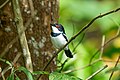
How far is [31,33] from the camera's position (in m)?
2.31

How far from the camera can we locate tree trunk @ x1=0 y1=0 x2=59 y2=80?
227cm

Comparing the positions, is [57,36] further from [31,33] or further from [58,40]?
[31,33]

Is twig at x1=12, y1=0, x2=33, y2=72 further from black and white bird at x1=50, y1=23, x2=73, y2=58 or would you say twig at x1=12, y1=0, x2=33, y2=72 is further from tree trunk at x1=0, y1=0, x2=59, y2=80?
black and white bird at x1=50, y1=23, x2=73, y2=58

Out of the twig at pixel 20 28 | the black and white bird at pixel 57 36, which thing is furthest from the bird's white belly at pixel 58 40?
the twig at pixel 20 28

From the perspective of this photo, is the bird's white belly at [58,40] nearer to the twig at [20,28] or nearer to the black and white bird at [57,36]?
the black and white bird at [57,36]

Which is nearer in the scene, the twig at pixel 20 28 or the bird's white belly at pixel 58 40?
the twig at pixel 20 28

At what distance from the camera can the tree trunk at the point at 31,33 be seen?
2.27 meters

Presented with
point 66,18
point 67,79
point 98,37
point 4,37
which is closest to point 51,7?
point 4,37

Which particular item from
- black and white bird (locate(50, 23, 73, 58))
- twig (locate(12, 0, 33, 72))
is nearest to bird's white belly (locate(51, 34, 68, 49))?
black and white bird (locate(50, 23, 73, 58))

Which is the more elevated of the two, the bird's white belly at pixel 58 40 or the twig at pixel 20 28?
the twig at pixel 20 28

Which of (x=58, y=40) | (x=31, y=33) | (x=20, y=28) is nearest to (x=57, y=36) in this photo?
(x=58, y=40)

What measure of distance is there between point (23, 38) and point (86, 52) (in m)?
1.40

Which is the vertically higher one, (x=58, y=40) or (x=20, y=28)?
(x=20, y=28)

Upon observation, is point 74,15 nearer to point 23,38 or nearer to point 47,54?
point 47,54
